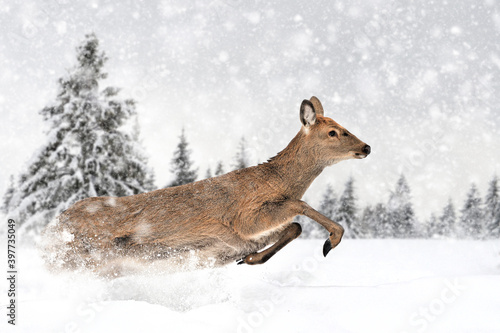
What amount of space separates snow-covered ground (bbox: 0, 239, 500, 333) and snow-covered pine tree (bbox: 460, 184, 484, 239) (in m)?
26.1

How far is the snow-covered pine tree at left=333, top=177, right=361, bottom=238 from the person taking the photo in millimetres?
25859

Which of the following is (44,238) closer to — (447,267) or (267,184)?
(267,184)

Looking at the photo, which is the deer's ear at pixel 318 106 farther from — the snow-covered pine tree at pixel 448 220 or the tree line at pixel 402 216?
the snow-covered pine tree at pixel 448 220

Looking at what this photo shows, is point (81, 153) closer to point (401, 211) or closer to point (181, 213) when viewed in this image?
point (181, 213)

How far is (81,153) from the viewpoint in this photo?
1516cm

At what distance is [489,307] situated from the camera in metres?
4.45

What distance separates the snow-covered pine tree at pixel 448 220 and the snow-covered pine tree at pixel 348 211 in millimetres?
11180

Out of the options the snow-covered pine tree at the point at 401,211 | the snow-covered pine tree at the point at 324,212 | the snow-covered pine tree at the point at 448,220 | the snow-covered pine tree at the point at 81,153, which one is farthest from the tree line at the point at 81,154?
the snow-covered pine tree at the point at 448,220

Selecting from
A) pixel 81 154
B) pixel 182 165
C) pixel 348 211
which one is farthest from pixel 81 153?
pixel 348 211

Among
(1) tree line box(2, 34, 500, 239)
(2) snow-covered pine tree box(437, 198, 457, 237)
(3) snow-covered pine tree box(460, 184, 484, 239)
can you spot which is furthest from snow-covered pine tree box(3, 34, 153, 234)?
(2) snow-covered pine tree box(437, 198, 457, 237)

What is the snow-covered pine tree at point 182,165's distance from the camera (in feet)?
76.4

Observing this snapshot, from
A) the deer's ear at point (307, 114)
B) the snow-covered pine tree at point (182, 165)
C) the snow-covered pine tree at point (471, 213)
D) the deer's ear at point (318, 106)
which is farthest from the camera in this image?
the snow-covered pine tree at point (471, 213)

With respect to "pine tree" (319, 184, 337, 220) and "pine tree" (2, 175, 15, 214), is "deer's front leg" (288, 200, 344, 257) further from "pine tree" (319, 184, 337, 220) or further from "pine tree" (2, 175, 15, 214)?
"pine tree" (319, 184, 337, 220)

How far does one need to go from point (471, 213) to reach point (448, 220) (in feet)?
15.3
